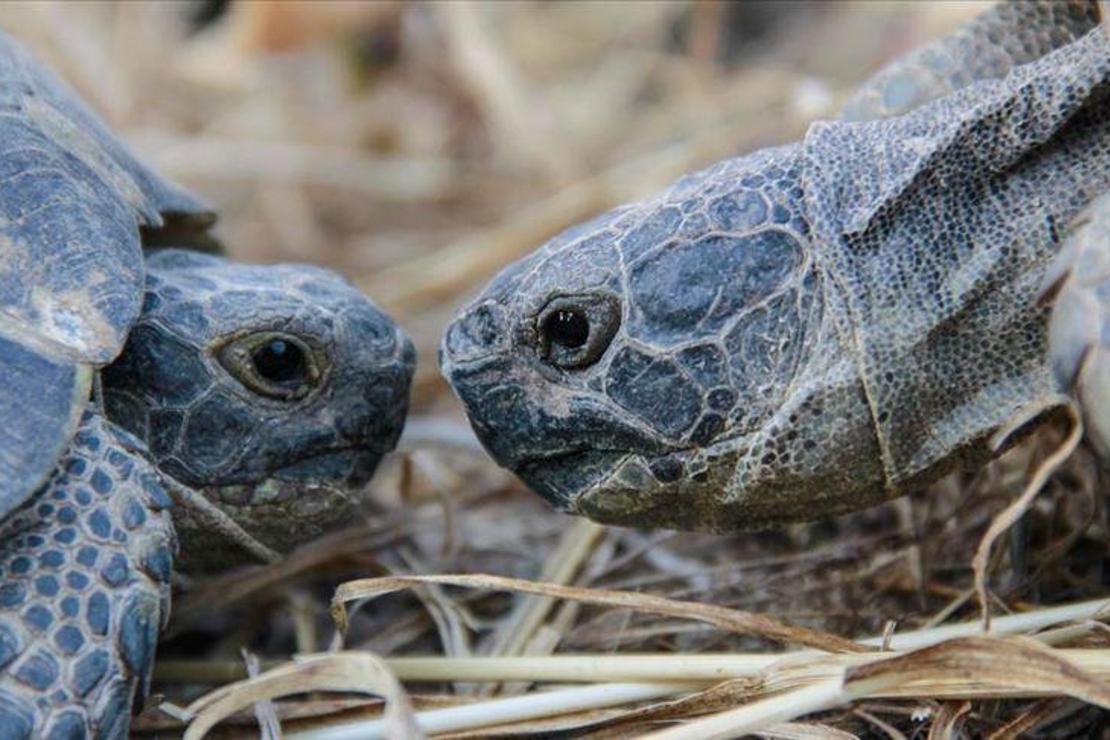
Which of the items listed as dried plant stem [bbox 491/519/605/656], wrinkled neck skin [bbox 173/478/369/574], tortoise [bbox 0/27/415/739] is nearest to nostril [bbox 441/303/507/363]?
tortoise [bbox 0/27/415/739]

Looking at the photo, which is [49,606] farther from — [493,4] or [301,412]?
[493,4]

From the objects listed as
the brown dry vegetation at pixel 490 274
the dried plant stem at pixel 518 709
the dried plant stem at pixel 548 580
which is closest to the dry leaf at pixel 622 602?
the brown dry vegetation at pixel 490 274

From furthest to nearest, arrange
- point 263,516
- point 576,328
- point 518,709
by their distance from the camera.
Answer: point 263,516 → point 576,328 → point 518,709

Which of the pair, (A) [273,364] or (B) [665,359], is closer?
(B) [665,359]

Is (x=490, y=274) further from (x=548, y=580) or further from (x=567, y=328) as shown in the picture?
(x=567, y=328)

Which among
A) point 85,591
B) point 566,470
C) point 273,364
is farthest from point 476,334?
point 85,591

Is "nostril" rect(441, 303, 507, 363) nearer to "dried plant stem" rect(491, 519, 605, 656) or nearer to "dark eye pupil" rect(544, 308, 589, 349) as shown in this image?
"dark eye pupil" rect(544, 308, 589, 349)

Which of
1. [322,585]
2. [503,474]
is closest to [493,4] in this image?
[503,474]
